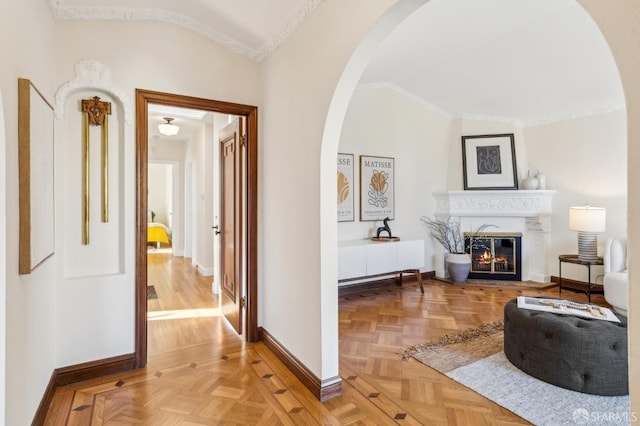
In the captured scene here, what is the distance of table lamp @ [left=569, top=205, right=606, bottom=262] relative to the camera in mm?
4301

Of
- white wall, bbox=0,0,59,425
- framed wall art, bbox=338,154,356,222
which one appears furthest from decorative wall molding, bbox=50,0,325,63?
framed wall art, bbox=338,154,356,222

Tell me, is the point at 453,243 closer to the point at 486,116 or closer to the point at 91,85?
the point at 486,116

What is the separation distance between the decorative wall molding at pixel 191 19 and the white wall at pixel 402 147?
1942mm

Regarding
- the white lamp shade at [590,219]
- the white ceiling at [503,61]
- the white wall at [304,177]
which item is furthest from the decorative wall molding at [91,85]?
the white lamp shade at [590,219]

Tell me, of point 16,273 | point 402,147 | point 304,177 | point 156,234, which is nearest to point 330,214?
point 304,177

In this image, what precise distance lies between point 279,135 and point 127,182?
1.21 m

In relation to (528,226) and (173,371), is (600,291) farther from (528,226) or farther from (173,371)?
(173,371)

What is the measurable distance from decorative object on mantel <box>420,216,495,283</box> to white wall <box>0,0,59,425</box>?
15.8 ft

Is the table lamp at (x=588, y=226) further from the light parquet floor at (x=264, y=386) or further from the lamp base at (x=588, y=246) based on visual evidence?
the light parquet floor at (x=264, y=386)

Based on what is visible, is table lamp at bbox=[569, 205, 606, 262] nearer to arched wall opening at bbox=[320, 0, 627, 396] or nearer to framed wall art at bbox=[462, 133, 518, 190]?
framed wall art at bbox=[462, 133, 518, 190]

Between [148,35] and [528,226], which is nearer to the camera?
[148,35]

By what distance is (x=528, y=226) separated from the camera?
5.45m

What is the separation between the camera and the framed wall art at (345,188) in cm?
465

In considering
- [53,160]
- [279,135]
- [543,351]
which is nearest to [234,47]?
[279,135]
